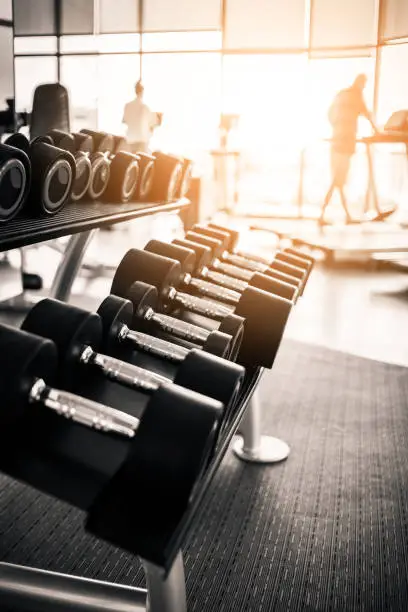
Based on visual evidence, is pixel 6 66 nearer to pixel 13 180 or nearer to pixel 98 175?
pixel 98 175

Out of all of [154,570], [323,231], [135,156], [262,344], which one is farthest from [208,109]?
[154,570]

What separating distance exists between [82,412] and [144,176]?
33.9 inches

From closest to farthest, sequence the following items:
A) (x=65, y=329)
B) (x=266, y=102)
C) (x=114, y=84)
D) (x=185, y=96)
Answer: (x=65, y=329), (x=266, y=102), (x=185, y=96), (x=114, y=84)

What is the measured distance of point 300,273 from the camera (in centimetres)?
138

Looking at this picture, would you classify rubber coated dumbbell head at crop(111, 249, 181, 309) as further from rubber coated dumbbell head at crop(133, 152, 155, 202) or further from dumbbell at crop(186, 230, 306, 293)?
rubber coated dumbbell head at crop(133, 152, 155, 202)

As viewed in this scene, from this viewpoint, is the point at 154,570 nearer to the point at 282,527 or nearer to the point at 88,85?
the point at 282,527

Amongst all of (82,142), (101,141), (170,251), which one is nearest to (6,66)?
(101,141)

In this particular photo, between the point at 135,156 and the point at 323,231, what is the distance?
3.56 metres

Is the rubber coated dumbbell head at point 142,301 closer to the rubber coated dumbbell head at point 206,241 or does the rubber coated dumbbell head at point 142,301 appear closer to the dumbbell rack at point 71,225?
the dumbbell rack at point 71,225

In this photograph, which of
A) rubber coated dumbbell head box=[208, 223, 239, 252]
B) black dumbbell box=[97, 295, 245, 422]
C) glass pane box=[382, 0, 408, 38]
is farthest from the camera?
glass pane box=[382, 0, 408, 38]

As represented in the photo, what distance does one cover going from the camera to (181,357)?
0.90 metres

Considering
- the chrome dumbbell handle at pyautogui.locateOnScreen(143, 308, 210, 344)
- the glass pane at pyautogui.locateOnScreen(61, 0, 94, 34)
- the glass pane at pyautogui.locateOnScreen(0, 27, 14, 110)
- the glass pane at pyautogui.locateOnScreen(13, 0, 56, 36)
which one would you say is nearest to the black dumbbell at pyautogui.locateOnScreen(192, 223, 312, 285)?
the chrome dumbbell handle at pyautogui.locateOnScreen(143, 308, 210, 344)

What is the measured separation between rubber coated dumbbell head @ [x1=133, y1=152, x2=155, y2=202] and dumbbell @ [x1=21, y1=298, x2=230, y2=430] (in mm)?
667

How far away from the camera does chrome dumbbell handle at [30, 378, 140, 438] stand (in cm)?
67
